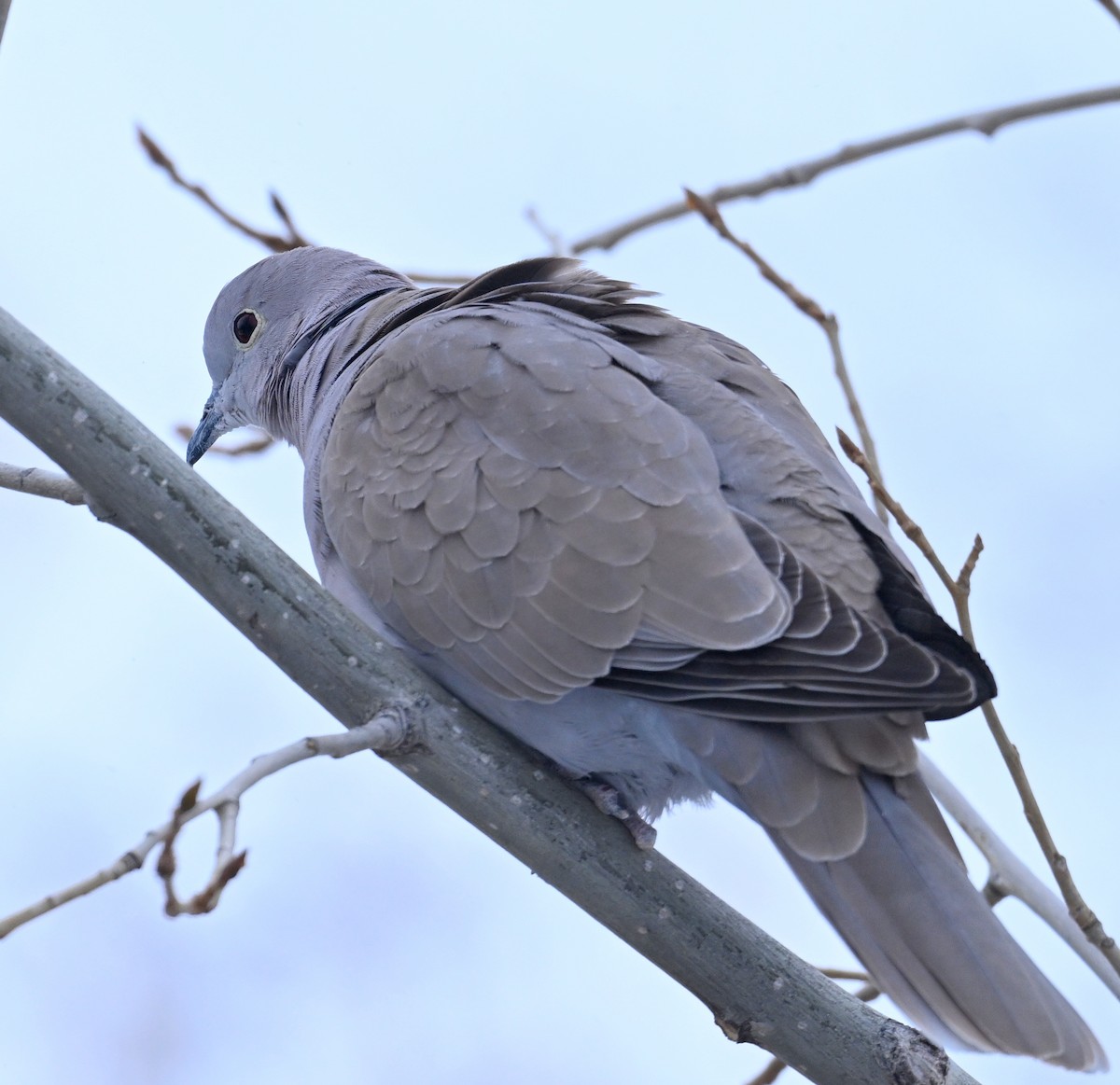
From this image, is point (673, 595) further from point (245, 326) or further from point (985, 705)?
point (245, 326)

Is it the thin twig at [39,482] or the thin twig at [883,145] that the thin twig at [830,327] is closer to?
the thin twig at [883,145]

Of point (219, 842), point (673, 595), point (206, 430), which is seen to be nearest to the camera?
point (219, 842)

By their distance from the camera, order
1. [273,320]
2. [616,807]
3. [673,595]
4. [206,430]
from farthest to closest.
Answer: [206,430], [273,320], [616,807], [673,595]

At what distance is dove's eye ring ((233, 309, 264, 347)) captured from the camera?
3.02m

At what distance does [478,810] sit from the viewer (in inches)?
71.5

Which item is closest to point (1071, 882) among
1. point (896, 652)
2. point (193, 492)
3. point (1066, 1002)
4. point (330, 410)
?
point (1066, 1002)

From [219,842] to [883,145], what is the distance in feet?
5.54

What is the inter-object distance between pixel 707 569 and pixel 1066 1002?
2.26ft

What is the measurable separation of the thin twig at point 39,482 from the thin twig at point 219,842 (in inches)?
21.9

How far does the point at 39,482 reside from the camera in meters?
1.87

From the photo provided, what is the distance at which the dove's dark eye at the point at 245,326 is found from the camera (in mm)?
3027

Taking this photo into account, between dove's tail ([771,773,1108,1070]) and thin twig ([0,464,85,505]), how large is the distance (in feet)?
3.41

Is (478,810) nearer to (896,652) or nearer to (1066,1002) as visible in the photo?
(896,652)

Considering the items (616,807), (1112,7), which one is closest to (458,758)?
(616,807)
